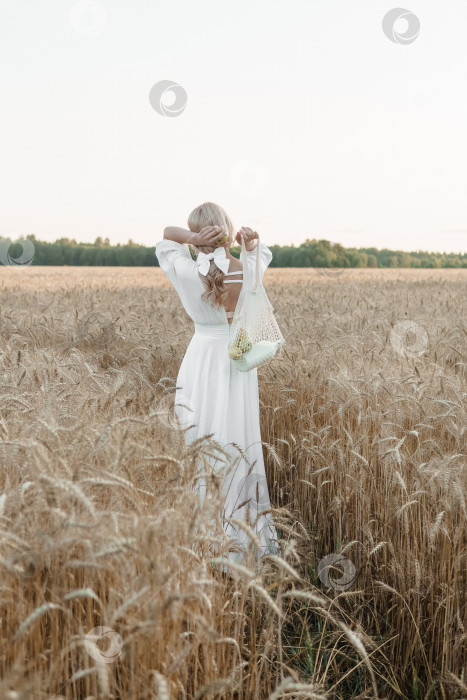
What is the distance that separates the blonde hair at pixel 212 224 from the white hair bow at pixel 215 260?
0.07 feet

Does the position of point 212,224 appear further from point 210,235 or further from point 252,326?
point 252,326

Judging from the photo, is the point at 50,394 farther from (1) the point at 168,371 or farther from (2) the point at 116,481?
(1) the point at 168,371

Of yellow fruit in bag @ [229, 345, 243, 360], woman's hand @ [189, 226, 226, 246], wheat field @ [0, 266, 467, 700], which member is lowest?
wheat field @ [0, 266, 467, 700]

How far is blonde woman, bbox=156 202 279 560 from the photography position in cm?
309

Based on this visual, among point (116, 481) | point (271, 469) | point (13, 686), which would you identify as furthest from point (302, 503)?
point (13, 686)

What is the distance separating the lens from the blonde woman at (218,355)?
3094 millimetres

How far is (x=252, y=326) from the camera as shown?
3.04 meters

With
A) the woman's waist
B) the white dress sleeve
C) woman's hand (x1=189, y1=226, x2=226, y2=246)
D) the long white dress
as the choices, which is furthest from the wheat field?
woman's hand (x1=189, y1=226, x2=226, y2=246)

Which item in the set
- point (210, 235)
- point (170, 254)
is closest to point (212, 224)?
point (210, 235)

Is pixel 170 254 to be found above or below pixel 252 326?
above

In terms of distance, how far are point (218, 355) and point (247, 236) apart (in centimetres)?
69

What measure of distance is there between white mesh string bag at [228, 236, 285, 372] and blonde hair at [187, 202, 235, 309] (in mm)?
143

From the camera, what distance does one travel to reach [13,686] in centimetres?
136

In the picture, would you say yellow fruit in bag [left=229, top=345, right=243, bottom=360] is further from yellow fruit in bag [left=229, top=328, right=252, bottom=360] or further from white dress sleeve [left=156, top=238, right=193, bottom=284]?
white dress sleeve [left=156, top=238, right=193, bottom=284]
